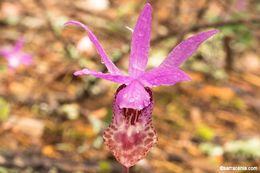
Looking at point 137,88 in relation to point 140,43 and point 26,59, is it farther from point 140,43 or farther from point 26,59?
point 26,59

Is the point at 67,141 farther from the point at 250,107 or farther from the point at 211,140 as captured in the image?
the point at 250,107

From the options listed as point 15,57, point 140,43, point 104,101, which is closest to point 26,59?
point 15,57

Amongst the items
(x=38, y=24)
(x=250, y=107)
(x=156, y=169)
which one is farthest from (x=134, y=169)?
(x=38, y=24)

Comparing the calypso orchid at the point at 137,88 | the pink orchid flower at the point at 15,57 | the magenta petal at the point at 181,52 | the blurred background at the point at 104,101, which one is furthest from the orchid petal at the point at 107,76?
the pink orchid flower at the point at 15,57

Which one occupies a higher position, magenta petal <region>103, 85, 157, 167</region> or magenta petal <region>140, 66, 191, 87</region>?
magenta petal <region>140, 66, 191, 87</region>

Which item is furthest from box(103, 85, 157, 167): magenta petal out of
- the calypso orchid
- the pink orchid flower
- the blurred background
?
the pink orchid flower

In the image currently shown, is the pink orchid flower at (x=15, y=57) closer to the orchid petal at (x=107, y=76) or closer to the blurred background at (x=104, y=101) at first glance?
the blurred background at (x=104, y=101)

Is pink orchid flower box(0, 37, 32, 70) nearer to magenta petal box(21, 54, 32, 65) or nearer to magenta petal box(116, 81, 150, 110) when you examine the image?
magenta petal box(21, 54, 32, 65)
